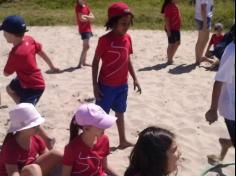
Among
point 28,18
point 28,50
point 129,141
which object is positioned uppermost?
point 28,50

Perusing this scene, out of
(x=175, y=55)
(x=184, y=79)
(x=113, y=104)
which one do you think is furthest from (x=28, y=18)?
Answer: (x=113, y=104)

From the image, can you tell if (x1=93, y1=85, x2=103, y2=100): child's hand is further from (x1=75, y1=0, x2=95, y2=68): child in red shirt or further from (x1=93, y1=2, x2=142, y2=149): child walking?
(x1=75, y1=0, x2=95, y2=68): child in red shirt

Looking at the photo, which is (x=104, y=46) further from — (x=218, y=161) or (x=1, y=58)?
(x=1, y=58)

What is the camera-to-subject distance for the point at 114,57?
4.61 meters

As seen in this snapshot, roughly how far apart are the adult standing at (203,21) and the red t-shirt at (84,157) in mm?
4455

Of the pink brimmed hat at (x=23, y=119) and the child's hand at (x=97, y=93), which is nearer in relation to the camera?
the pink brimmed hat at (x=23, y=119)

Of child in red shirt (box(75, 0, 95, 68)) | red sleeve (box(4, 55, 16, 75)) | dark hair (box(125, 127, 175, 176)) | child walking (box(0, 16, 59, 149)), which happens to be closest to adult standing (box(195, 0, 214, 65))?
child in red shirt (box(75, 0, 95, 68))

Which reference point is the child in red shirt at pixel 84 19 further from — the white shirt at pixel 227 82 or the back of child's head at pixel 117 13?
the white shirt at pixel 227 82

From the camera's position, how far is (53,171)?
3955 mm

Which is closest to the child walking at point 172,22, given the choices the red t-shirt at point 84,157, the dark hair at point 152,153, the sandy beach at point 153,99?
the sandy beach at point 153,99

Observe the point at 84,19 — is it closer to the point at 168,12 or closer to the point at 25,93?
the point at 168,12

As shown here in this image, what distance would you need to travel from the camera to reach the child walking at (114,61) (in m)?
4.41

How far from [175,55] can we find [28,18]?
5511mm

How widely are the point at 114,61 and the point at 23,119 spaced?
4.05ft
